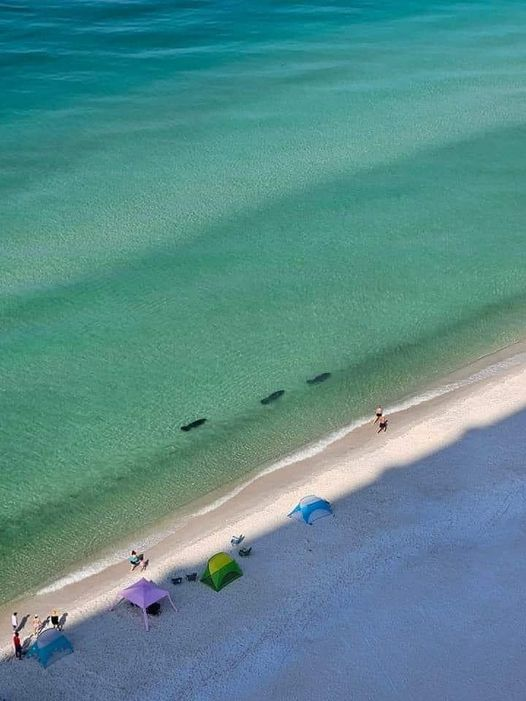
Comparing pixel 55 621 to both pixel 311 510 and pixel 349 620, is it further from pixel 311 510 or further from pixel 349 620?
pixel 311 510

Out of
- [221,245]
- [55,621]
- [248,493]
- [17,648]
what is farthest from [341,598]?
[221,245]

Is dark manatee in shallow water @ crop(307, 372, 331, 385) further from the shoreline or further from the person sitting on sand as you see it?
the person sitting on sand

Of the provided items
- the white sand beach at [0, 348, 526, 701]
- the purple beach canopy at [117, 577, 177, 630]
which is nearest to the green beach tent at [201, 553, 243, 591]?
the white sand beach at [0, 348, 526, 701]

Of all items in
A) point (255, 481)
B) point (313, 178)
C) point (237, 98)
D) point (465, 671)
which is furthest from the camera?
point (237, 98)

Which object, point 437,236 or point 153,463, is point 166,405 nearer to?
point 153,463

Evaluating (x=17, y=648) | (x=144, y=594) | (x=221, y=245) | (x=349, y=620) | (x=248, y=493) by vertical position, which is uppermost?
(x=221, y=245)

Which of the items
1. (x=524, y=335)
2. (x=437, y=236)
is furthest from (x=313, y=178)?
(x=524, y=335)
